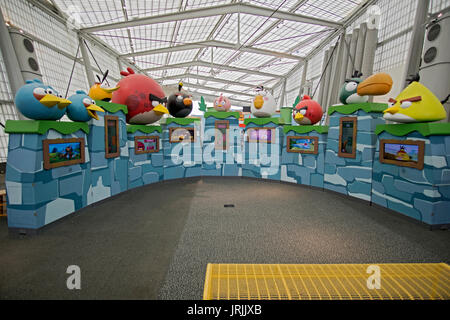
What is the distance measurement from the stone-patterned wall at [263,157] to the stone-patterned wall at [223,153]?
22 cm

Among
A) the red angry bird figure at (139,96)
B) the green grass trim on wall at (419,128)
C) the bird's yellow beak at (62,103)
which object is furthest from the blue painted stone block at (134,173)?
the green grass trim on wall at (419,128)

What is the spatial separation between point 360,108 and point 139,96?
4.13 meters

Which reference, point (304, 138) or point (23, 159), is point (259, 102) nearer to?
point (304, 138)

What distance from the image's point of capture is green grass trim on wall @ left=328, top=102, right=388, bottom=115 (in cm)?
379

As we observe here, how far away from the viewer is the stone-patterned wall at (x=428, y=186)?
2.77 meters

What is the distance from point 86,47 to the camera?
24.9 feet

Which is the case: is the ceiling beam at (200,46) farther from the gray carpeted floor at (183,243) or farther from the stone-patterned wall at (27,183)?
the stone-patterned wall at (27,183)

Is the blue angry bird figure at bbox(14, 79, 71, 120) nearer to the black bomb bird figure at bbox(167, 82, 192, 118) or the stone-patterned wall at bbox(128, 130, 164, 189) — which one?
the stone-patterned wall at bbox(128, 130, 164, 189)

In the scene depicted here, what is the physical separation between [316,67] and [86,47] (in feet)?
29.1

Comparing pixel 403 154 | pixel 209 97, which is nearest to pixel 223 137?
pixel 403 154

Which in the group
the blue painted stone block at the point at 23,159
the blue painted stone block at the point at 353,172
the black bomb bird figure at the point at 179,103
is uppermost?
the black bomb bird figure at the point at 179,103

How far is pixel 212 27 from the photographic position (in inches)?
339
